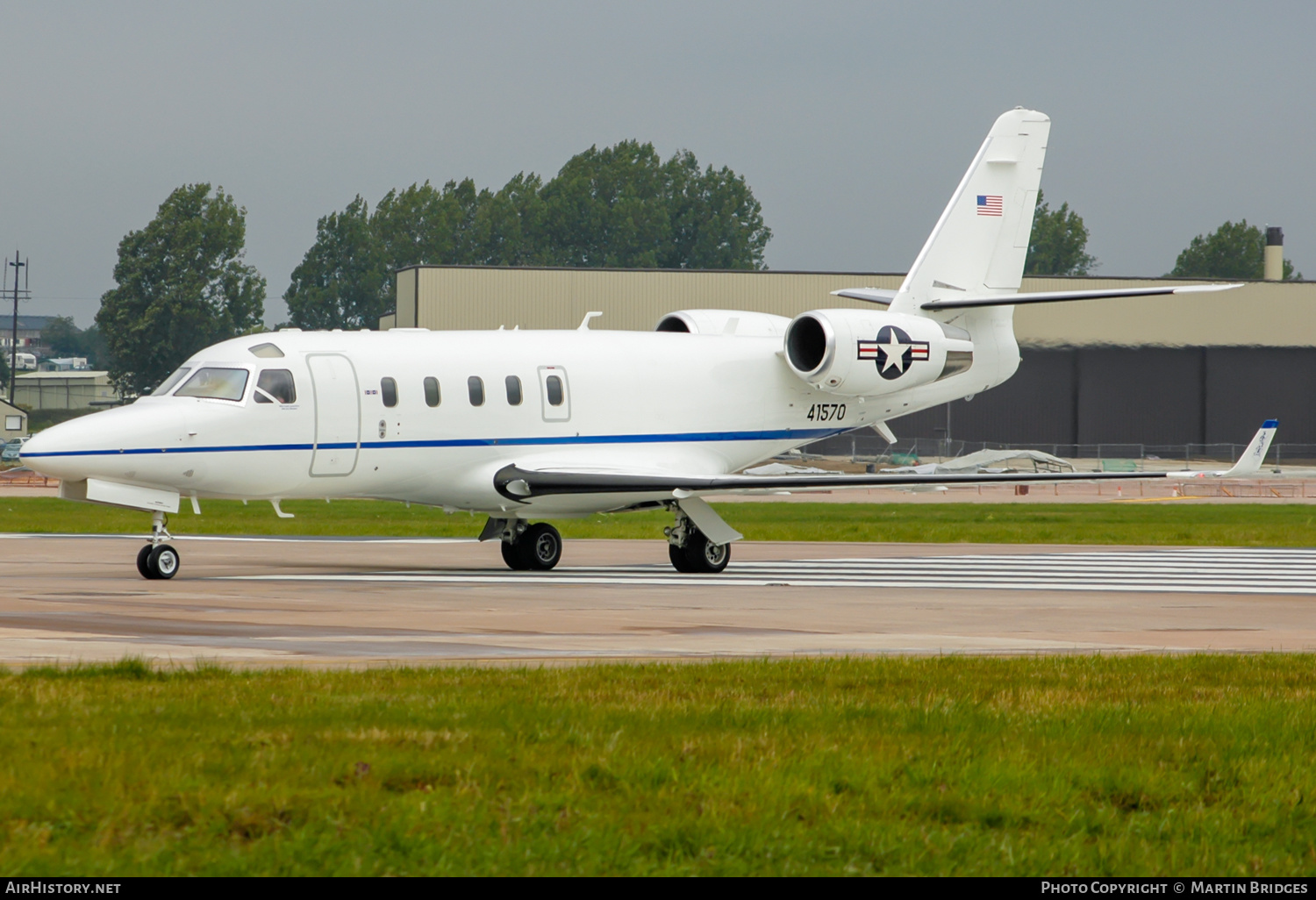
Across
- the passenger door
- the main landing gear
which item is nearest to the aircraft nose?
the main landing gear

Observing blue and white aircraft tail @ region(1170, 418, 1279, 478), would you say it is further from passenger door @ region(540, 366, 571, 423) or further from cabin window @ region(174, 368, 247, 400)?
cabin window @ region(174, 368, 247, 400)

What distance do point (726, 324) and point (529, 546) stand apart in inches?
196

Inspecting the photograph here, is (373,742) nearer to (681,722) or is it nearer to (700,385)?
(681,722)

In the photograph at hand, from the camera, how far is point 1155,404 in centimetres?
7788

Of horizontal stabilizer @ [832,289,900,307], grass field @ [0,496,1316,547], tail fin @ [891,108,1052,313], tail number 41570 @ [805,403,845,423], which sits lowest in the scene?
grass field @ [0,496,1316,547]

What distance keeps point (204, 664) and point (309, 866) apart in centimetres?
530

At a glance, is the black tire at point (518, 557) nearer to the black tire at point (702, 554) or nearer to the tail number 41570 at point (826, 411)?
the black tire at point (702, 554)

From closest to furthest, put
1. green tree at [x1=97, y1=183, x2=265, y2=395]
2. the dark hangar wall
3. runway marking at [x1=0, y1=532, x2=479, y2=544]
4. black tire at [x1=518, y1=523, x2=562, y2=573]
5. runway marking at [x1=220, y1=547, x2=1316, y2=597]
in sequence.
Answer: runway marking at [x1=220, y1=547, x2=1316, y2=597]
black tire at [x1=518, y1=523, x2=562, y2=573]
runway marking at [x1=0, y1=532, x2=479, y2=544]
the dark hangar wall
green tree at [x1=97, y1=183, x2=265, y2=395]

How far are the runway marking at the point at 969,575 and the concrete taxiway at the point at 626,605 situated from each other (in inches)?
2.3

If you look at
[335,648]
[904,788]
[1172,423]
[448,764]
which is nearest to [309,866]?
[448,764]

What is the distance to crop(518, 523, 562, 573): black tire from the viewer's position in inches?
865

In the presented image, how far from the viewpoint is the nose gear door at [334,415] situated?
19500 millimetres

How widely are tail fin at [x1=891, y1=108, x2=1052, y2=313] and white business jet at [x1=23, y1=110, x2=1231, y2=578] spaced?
30 mm

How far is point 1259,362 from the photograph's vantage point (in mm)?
77812
